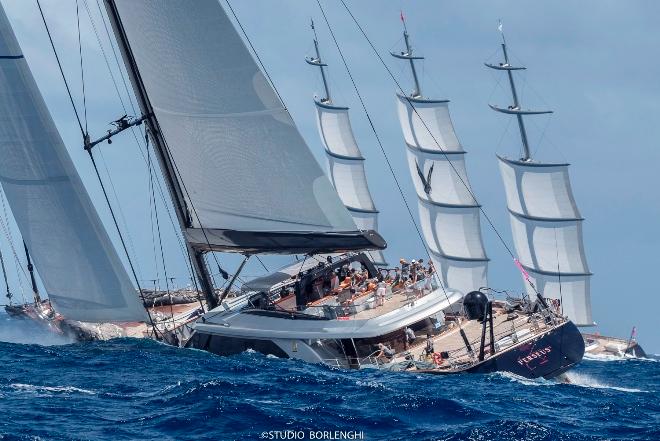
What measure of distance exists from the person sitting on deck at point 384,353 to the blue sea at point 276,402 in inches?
58.6

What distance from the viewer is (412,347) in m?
41.0

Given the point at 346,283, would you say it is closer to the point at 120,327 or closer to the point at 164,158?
the point at 164,158

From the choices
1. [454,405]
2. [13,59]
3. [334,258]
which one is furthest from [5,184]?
[454,405]

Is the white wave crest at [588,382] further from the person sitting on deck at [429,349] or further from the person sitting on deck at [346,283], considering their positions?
the person sitting on deck at [346,283]

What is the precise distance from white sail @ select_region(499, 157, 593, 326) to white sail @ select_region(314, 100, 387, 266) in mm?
8633

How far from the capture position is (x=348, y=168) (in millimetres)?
73438

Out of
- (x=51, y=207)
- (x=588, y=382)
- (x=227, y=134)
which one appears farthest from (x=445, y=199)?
(x=51, y=207)

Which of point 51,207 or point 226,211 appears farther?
point 226,211

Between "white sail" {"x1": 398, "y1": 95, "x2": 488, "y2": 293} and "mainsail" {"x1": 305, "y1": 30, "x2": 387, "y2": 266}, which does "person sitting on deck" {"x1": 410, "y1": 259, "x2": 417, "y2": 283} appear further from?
"mainsail" {"x1": 305, "y1": 30, "x2": 387, "y2": 266}

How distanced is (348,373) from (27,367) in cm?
904

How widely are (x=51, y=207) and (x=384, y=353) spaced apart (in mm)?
10728

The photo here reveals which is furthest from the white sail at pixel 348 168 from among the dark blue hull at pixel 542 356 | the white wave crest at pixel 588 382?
the dark blue hull at pixel 542 356

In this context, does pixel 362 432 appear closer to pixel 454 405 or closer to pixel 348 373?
pixel 454 405

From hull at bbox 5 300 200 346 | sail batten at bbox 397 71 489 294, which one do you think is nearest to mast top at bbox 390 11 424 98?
sail batten at bbox 397 71 489 294
